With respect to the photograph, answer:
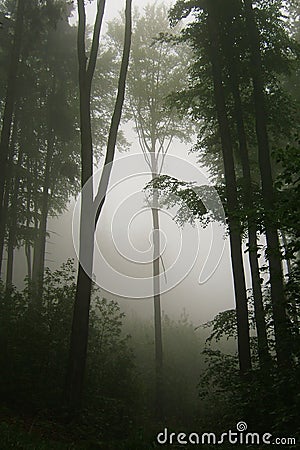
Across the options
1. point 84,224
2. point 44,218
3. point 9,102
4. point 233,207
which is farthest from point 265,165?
point 44,218

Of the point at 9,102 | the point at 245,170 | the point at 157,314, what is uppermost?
the point at 9,102

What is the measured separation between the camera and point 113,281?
2912 cm

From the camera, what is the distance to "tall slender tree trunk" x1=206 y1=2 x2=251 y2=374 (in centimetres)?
958

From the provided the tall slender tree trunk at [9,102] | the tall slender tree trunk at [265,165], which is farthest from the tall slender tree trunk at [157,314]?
Result: the tall slender tree trunk at [9,102]

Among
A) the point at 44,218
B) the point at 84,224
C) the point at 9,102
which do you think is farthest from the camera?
the point at 44,218

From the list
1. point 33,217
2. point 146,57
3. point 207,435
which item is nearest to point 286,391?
point 207,435

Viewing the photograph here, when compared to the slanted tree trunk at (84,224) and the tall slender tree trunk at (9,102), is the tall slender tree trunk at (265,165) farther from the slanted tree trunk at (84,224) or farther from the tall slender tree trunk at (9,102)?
the tall slender tree trunk at (9,102)

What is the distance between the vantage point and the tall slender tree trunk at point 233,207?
9.58m

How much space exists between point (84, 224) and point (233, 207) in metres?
3.55

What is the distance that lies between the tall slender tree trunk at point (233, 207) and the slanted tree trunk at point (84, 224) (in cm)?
260

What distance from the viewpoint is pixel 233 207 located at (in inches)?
396

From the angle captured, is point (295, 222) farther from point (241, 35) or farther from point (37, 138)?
point (37, 138)

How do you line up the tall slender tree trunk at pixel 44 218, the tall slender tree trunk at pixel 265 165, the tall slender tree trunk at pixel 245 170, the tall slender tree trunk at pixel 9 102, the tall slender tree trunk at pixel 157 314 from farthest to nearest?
1. the tall slender tree trunk at pixel 44 218
2. the tall slender tree trunk at pixel 157 314
3. the tall slender tree trunk at pixel 9 102
4. the tall slender tree trunk at pixel 245 170
5. the tall slender tree trunk at pixel 265 165

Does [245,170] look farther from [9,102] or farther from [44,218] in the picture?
[44,218]
